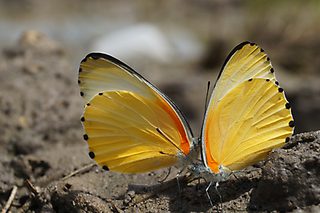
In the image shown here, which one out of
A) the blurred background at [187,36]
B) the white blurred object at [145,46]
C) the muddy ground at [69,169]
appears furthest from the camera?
the white blurred object at [145,46]

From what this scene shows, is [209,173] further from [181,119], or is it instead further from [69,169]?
[69,169]

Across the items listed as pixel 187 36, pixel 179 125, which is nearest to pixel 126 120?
pixel 179 125

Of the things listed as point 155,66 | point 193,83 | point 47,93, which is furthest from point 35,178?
point 155,66

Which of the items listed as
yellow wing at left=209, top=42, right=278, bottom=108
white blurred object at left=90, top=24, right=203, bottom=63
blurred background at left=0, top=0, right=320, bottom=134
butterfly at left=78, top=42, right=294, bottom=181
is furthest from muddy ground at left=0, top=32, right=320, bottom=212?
white blurred object at left=90, top=24, right=203, bottom=63

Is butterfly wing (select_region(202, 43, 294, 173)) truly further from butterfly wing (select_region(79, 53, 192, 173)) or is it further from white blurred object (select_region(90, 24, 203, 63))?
white blurred object (select_region(90, 24, 203, 63))

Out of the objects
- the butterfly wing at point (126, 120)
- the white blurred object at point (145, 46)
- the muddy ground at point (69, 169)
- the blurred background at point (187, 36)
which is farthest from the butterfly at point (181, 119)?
the white blurred object at point (145, 46)

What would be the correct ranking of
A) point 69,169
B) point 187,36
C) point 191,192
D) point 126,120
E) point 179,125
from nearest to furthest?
point 191,192
point 179,125
point 126,120
point 69,169
point 187,36

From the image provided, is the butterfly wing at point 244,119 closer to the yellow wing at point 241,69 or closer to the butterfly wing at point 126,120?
the yellow wing at point 241,69
